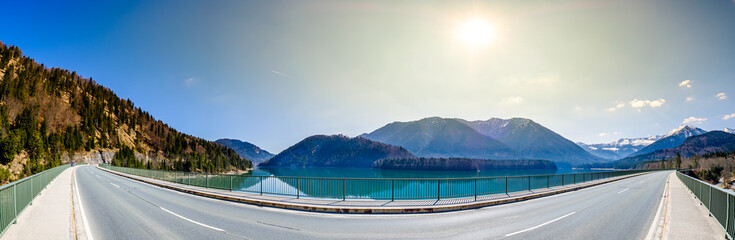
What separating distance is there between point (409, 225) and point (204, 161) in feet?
457

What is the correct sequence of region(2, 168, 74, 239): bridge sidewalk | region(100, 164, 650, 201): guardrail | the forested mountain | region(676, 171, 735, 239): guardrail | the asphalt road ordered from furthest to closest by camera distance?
1. the forested mountain
2. region(100, 164, 650, 201): guardrail
3. the asphalt road
4. region(676, 171, 735, 239): guardrail
5. region(2, 168, 74, 239): bridge sidewalk

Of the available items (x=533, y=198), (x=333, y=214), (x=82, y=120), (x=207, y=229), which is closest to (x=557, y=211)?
(x=533, y=198)

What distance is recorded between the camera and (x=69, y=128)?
96938 millimetres

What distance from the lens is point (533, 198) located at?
1966 cm

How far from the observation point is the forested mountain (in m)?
70.8

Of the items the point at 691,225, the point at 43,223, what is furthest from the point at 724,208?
the point at 43,223

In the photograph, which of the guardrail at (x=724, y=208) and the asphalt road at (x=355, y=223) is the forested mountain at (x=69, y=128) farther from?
the guardrail at (x=724, y=208)

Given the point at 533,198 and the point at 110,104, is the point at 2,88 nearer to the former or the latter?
the point at 110,104

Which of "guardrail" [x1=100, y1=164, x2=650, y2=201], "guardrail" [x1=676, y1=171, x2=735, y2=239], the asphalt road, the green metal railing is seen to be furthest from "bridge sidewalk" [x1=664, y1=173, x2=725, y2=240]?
the green metal railing

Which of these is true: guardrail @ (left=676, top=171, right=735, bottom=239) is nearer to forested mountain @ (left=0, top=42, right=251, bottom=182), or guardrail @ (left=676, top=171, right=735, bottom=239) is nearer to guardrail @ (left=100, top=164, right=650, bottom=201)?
guardrail @ (left=100, top=164, right=650, bottom=201)

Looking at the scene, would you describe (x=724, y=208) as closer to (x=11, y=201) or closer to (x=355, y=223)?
(x=355, y=223)

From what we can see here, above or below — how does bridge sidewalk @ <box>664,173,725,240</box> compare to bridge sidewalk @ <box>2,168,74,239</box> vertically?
below

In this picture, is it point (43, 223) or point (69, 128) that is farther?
point (69, 128)

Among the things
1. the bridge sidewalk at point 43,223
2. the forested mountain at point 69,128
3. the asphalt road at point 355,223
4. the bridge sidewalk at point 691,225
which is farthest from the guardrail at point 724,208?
the forested mountain at point 69,128
